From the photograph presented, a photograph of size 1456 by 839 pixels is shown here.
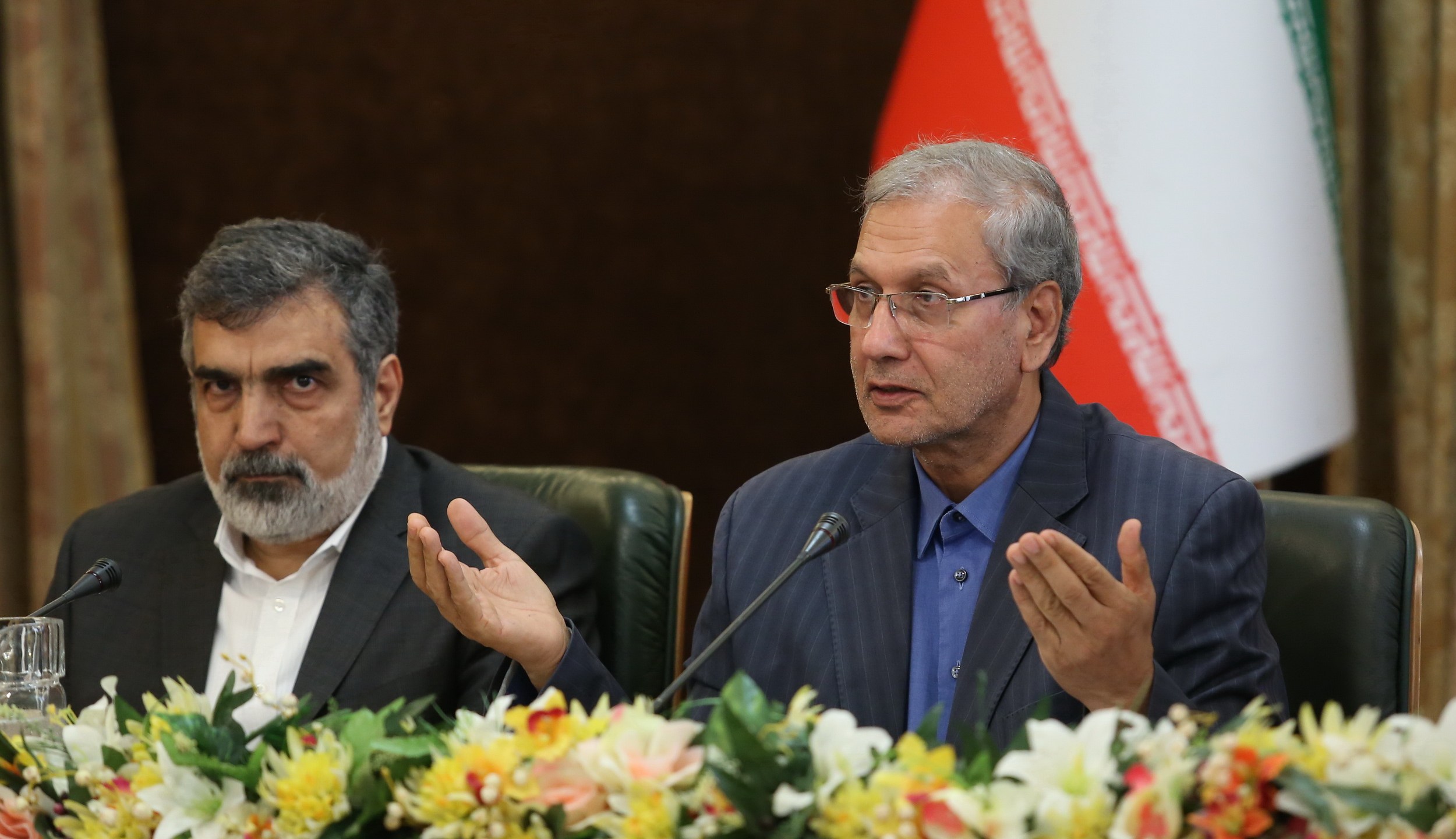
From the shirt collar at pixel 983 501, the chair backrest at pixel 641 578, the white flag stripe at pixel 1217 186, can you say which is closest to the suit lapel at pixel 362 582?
the chair backrest at pixel 641 578

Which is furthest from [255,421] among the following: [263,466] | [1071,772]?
[1071,772]

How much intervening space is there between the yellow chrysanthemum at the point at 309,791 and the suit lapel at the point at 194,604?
114 centimetres

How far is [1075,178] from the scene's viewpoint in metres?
2.59

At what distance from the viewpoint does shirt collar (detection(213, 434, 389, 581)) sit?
7.91ft

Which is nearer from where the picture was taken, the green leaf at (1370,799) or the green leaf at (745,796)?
the green leaf at (1370,799)

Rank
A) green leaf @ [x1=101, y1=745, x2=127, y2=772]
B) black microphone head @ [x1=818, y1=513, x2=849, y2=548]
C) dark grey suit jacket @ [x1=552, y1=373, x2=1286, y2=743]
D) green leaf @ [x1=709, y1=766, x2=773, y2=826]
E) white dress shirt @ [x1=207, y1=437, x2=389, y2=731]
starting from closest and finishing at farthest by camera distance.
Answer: green leaf @ [x1=709, y1=766, x2=773, y2=826], green leaf @ [x1=101, y1=745, x2=127, y2=772], black microphone head @ [x1=818, y1=513, x2=849, y2=548], dark grey suit jacket @ [x1=552, y1=373, x2=1286, y2=743], white dress shirt @ [x1=207, y1=437, x2=389, y2=731]

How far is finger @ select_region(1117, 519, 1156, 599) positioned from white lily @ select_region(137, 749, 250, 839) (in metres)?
0.85

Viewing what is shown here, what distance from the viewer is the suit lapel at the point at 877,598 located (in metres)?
1.90

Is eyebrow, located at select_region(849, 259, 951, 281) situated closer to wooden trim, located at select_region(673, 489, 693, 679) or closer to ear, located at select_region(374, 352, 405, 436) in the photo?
wooden trim, located at select_region(673, 489, 693, 679)

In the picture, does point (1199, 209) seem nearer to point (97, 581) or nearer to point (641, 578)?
point (641, 578)

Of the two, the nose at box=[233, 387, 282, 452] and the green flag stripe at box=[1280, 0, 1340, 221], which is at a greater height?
the green flag stripe at box=[1280, 0, 1340, 221]

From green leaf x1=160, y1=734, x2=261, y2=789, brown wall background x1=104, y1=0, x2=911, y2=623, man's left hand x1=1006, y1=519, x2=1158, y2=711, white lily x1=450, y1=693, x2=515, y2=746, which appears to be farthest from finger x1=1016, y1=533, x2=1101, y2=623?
brown wall background x1=104, y1=0, x2=911, y2=623

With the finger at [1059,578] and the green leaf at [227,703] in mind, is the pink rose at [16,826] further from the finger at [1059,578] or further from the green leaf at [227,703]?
the finger at [1059,578]

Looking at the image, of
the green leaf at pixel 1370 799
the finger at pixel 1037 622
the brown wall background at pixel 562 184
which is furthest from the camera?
the brown wall background at pixel 562 184
